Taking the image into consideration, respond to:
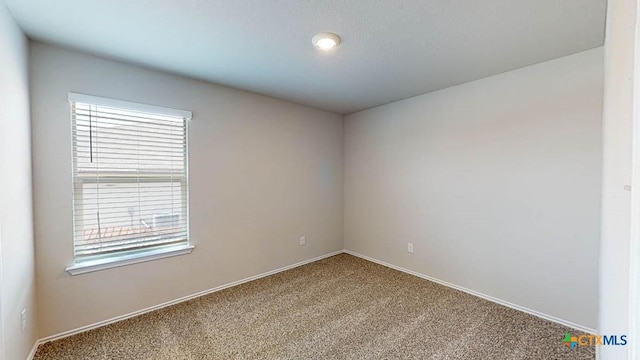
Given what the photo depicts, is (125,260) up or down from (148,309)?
up

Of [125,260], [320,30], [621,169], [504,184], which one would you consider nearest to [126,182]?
[125,260]

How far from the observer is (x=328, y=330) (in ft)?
7.61

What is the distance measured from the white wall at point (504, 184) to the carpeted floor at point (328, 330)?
0.35m

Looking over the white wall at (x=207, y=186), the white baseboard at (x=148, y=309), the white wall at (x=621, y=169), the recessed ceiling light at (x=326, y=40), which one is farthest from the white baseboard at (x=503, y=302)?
the recessed ceiling light at (x=326, y=40)

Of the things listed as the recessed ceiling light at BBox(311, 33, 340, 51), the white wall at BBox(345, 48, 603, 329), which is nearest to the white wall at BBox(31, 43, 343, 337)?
the white wall at BBox(345, 48, 603, 329)

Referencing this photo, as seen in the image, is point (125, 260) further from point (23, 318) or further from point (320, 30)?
point (320, 30)

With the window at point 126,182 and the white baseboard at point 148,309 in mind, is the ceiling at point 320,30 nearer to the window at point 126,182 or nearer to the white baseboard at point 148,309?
the window at point 126,182

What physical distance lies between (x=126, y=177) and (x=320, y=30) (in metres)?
2.17

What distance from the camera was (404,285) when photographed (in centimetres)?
320

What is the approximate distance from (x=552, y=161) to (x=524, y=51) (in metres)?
1.00

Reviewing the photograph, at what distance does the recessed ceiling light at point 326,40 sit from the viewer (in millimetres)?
2005

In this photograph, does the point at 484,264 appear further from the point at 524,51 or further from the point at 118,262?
the point at 118,262

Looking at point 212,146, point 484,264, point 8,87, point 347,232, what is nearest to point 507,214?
point 484,264

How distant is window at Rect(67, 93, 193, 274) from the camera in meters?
2.31
